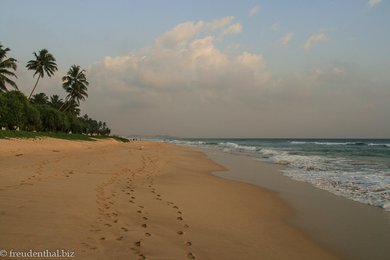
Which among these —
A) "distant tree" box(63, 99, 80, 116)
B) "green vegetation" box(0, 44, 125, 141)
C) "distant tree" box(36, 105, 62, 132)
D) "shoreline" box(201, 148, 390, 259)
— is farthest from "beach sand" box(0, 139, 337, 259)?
Result: "distant tree" box(63, 99, 80, 116)

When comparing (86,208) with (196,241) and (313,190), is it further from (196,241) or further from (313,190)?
(313,190)

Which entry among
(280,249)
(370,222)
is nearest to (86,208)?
(280,249)

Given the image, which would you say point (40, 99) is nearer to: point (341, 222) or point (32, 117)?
point (32, 117)

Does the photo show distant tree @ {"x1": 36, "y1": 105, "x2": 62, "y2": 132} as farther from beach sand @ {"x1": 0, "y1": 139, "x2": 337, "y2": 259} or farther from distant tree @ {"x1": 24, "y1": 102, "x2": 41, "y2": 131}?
beach sand @ {"x1": 0, "y1": 139, "x2": 337, "y2": 259}

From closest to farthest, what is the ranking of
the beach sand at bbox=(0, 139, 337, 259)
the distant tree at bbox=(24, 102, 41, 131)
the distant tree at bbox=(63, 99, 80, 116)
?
the beach sand at bbox=(0, 139, 337, 259) → the distant tree at bbox=(24, 102, 41, 131) → the distant tree at bbox=(63, 99, 80, 116)

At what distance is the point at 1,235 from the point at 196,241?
2.86m

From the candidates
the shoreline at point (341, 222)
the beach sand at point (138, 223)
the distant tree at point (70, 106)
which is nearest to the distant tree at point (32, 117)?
the distant tree at point (70, 106)

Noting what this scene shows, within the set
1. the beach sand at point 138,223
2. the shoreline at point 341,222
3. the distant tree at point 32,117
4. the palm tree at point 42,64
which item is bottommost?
the shoreline at point 341,222

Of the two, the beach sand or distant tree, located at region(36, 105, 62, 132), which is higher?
distant tree, located at region(36, 105, 62, 132)

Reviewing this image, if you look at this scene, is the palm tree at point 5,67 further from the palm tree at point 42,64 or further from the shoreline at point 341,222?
the shoreline at point 341,222

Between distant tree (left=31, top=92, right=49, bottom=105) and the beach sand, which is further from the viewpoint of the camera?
distant tree (left=31, top=92, right=49, bottom=105)

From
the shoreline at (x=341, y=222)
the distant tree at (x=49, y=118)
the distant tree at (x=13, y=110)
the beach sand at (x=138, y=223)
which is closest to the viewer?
the beach sand at (x=138, y=223)

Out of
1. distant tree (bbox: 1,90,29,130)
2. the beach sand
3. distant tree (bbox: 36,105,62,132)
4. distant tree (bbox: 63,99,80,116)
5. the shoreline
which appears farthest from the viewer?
distant tree (bbox: 63,99,80,116)

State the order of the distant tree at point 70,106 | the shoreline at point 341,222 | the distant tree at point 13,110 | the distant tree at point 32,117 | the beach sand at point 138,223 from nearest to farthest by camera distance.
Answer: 1. the beach sand at point 138,223
2. the shoreline at point 341,222
3. the distant tree at point 13,110
4. the distant tree at point 32,117
5. the distant tree at point 70,106
